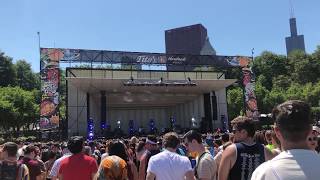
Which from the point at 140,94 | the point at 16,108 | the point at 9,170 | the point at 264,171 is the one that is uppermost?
the point at 140,94

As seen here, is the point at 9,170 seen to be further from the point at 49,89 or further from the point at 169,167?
the point at 49,89

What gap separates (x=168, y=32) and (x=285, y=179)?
135012mm

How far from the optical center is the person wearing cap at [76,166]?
17.5 feet

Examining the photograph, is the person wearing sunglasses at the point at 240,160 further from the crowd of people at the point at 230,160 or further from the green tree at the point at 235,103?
the green tree at the point at 235,103

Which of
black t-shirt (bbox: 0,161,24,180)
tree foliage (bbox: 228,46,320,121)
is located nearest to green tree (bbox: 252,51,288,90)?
tree foliage (bbox: 228,46,320,121)

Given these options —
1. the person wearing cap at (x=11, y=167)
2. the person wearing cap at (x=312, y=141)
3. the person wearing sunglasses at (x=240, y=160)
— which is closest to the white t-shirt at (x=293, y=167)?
the person wearing cap at (x=312, y=141)

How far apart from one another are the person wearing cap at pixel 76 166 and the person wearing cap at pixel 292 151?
3551 mm

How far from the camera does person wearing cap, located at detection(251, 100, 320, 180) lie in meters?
2.00

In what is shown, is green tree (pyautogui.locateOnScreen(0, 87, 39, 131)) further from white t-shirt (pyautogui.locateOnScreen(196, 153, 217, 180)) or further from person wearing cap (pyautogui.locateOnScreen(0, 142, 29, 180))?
white t-shirt (pyautogui.locateOnScreen(196, 153, 217, 180))

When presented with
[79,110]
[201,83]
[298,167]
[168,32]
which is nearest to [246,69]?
[201,83]

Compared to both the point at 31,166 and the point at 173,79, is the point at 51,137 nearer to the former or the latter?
the point at 173,79

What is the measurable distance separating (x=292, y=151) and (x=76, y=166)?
372cm

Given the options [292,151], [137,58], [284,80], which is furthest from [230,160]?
[284,80]

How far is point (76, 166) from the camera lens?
5352 mm
